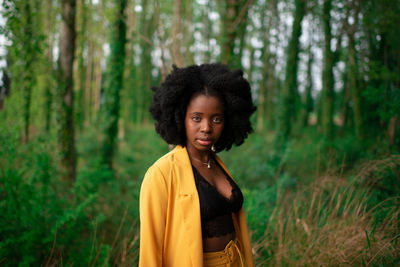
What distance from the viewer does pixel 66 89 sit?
5184mm

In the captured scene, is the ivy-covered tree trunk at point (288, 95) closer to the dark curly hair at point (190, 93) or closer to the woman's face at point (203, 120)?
the dark curly hair at point (190, 93)

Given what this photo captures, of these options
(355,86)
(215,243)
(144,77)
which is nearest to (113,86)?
(215,243)

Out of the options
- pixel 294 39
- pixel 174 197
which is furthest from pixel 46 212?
pixel 294 39

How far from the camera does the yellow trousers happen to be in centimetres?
166

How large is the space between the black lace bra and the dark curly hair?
366 mm

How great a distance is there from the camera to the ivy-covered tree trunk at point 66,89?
5.04 meters

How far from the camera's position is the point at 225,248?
5.67 ft

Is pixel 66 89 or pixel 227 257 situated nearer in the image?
pixel 227 257

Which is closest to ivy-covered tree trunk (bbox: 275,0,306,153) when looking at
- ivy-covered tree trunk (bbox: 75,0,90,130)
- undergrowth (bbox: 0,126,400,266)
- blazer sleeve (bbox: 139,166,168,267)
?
undergrowth (bbox: 0,126,400,266)

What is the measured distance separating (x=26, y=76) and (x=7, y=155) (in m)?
1.51

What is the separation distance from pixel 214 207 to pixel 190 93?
2.71 ft

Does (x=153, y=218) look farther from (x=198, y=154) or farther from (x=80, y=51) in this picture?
(x=80, y=51)

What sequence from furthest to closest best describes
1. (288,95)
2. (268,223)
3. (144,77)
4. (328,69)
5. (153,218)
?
(144,77) → (288,95) → (328,69) → (268,223) → (153,218)

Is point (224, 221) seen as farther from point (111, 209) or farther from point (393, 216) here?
point (111, 209)
